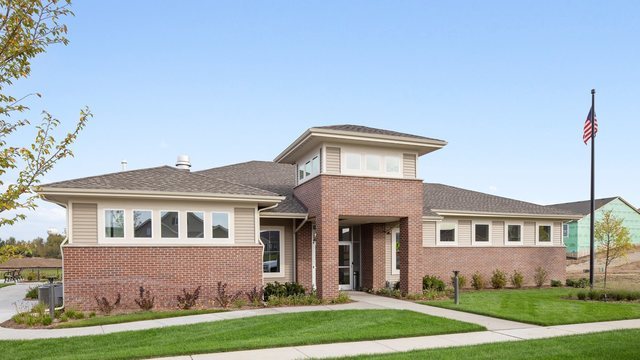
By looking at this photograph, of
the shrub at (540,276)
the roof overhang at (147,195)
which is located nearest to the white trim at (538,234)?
the shrub at (540,276)

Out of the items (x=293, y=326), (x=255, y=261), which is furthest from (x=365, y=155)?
(x=293, y=326)

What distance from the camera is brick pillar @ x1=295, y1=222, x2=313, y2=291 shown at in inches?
694

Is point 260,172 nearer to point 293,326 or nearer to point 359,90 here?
point 359,90

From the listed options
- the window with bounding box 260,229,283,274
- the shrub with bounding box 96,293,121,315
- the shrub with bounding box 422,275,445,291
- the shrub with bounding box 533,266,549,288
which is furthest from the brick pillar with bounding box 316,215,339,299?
the shrub with bounding box 533,266,549,288

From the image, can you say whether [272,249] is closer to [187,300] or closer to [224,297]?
[224,297]

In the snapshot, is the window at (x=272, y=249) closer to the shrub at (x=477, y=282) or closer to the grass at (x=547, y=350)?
the shrub at (x=477, y=282)

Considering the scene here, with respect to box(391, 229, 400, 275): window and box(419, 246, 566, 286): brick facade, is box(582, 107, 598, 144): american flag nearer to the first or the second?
box(419, 246, 566, 286): brick facade

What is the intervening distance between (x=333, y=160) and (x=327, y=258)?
3.48m

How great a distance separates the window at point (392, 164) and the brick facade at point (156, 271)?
560 centimetres

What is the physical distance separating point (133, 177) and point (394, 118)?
41.6 feet

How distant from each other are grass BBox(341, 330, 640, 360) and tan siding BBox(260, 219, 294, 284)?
402 inches

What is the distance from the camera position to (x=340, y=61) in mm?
18625

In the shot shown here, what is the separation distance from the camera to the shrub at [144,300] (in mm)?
13289

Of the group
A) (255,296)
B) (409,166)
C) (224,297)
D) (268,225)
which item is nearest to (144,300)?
(224,297)
